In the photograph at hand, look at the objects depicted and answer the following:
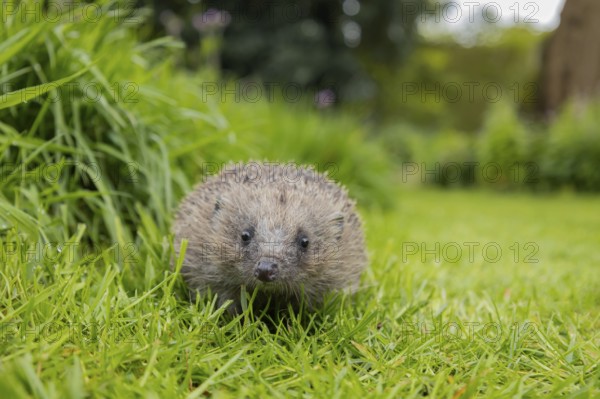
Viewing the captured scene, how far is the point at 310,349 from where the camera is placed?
8.60 feet

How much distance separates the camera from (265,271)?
258 cm

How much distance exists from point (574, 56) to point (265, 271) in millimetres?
17448

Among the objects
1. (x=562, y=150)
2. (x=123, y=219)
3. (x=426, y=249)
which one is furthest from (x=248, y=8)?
(x=123, y=219)

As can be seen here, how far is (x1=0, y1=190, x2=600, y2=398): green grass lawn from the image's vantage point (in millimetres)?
2051

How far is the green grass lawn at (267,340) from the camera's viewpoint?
2051 millimetres

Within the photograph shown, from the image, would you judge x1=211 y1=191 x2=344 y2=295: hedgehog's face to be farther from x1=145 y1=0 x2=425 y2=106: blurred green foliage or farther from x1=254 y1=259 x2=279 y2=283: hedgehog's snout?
x1=145 y1=0 x2=425 y2=106: blurred green foliage

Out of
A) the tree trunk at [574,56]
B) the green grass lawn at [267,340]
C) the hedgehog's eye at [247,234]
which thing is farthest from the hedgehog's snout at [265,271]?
the tree trunk at [574,56]

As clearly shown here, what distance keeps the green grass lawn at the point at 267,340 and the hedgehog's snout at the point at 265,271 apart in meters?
0.20

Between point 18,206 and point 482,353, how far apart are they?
2592 millimetres

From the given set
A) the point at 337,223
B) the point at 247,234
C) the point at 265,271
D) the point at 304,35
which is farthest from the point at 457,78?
the point at 265,271

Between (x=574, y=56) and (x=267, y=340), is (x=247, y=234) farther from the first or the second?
(x=574, y=56)

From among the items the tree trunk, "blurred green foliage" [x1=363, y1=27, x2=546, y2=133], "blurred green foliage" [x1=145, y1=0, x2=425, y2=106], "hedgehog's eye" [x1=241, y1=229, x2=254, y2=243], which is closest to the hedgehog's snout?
"hedgehog's eye" [x1=241, y1=229, x2=254, y2=243]

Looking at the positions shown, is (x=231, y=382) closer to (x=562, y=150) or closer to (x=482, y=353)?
(x=482, y=353)

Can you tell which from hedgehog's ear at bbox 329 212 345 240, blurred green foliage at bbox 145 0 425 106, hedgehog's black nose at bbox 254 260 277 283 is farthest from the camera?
blurred green foliage at bbox 145 0 425 106
